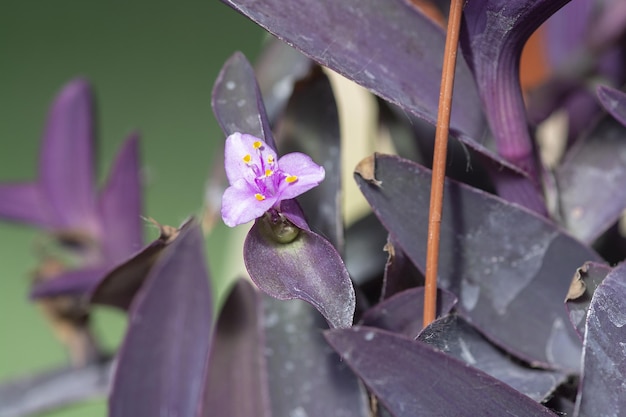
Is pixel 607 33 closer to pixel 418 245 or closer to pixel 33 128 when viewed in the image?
pixel 418 245

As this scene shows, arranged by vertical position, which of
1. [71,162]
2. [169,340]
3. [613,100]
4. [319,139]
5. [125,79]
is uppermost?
[613,100]

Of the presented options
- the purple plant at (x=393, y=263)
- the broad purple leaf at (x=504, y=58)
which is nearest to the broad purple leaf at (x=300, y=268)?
the purple plant at (x=393, y=263)

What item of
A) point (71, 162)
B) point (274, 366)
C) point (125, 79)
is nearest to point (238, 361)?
point (274, 366)

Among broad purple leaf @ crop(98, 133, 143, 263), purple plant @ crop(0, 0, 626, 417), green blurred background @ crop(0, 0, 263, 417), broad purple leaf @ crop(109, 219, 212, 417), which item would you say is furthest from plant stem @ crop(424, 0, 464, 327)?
green blurred background @ crop(0, 0, 263, 417)

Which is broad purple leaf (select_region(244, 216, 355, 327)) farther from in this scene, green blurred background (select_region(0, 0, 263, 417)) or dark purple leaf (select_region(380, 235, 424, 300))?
green blurred background (select_region(0, 0, 263, 417))

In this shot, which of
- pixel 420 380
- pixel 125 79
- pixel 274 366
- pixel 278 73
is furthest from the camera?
pixel 125 79

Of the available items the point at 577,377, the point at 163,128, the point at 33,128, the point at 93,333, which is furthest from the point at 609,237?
the point at 33,128

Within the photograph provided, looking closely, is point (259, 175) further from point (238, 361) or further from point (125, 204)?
point (125, 204)

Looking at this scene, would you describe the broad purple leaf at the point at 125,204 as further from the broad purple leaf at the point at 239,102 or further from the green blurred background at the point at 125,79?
the green blurred background at the point at 125,79
